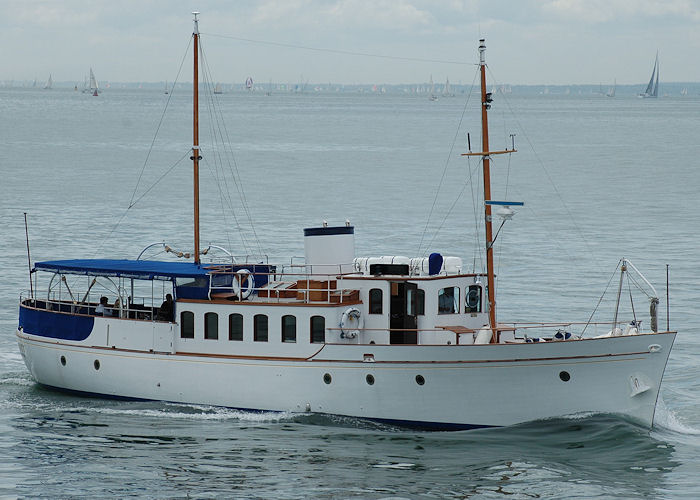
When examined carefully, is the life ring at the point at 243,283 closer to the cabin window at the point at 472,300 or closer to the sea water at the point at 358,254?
the sea water at the point at 358,254

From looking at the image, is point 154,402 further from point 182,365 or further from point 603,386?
point 603,386

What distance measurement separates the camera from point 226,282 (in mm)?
32531

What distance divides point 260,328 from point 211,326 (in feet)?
4.87

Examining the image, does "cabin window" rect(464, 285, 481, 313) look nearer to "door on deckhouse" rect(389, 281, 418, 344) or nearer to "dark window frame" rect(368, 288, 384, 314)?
"door on deckhouse" rect(389, 281, 418, 344)

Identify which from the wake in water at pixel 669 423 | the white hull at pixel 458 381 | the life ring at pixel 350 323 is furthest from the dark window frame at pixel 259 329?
the wake in water at pixel 669 423

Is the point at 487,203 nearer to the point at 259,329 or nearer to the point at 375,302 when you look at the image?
the point at 375,302

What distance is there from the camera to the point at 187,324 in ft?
104

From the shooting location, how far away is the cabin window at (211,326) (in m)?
31.4

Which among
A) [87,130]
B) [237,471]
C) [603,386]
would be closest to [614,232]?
[603,386]

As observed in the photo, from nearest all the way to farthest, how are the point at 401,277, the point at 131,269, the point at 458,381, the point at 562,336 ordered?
1. the point at 458,381
2. the point at 562,336
3. the point at 401,277
4. the point at 131,269

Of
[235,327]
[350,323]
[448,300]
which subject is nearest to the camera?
[350,323]

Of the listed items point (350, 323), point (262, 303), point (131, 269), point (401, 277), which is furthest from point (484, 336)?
point (131, 269)

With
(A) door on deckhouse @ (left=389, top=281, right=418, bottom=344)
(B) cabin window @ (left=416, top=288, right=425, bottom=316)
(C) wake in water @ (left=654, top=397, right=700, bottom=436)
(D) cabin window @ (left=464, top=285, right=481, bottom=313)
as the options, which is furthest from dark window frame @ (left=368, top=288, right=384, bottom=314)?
(C) wake in water @ (left=654, top=397, right=700, bottom=436)

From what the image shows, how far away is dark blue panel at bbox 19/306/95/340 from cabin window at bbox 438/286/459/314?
10191 mm
